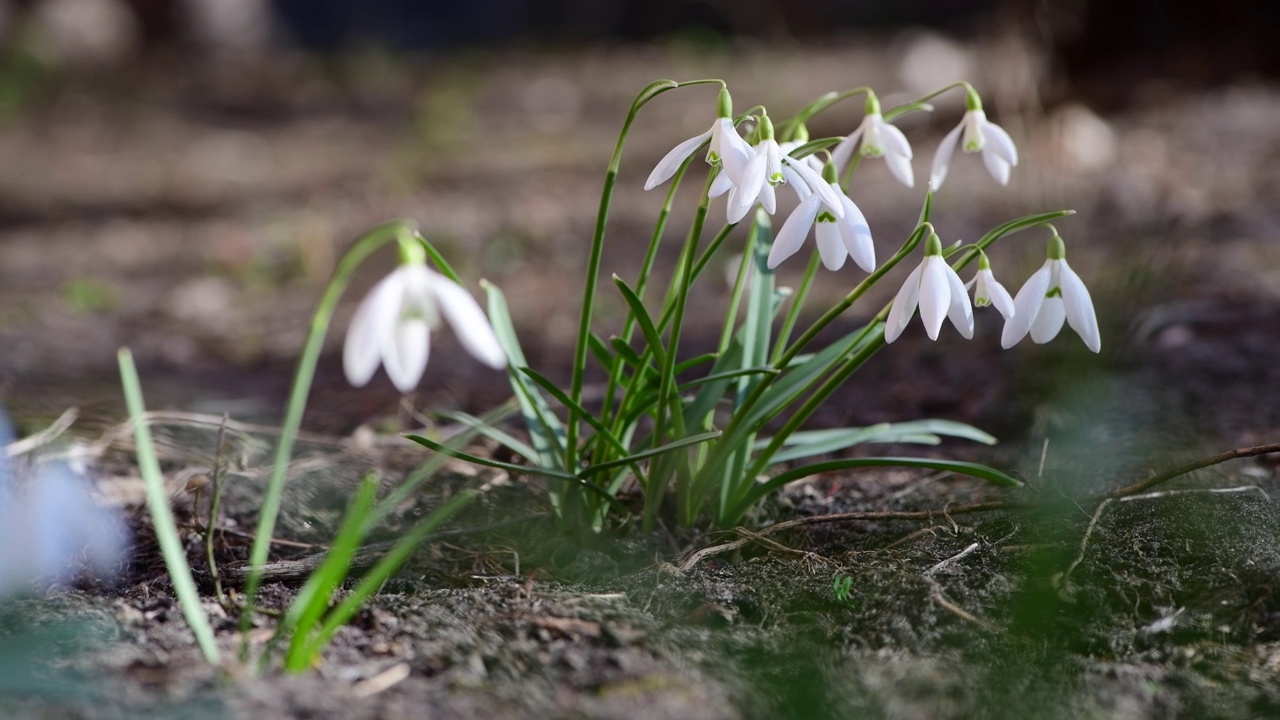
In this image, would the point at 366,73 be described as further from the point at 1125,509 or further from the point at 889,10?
the point at 1125,509

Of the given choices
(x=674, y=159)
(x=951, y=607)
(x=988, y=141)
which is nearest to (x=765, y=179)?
(x=674, y=159)

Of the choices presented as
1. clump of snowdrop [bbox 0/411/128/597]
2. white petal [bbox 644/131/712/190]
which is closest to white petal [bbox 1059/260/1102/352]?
white petal [bbox 644/131/712/190]

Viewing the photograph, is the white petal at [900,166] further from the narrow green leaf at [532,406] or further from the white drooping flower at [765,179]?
the narrow green leaf at [532,406]

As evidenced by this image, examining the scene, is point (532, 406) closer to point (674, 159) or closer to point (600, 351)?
point (600, 351)

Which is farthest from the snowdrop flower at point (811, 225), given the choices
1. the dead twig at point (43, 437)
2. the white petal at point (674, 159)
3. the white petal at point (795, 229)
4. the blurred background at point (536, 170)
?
the dead twig at point (43, 437)

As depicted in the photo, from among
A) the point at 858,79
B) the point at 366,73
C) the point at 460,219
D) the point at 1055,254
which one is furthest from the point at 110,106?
the point at 1055,254
